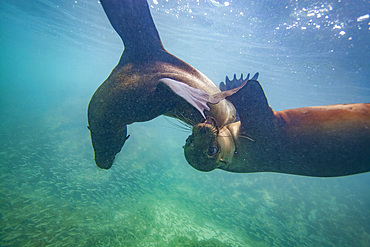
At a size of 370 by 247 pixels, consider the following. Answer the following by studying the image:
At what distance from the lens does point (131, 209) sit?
845 cm

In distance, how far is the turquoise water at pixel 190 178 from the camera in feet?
23.1

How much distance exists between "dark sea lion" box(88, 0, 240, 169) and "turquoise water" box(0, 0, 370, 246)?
505mm

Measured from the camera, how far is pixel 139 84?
2471 mm

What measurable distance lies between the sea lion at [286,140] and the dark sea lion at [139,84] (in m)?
0.43

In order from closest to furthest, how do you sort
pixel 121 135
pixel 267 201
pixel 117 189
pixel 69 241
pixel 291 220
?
pixel 121 135 < pixel 69 241 < pixel 117 189 < pixel 291 220 < pixel 267 201

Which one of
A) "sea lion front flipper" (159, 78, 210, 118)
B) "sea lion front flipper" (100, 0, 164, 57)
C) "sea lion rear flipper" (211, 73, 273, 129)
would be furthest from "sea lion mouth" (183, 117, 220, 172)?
"sea lion front flipper" (100, 0, 164, 57)

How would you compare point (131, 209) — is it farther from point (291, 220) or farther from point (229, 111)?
point (291, 220)

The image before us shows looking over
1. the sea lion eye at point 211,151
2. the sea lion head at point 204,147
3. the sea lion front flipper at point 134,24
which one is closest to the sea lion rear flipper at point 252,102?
the sea lion head at point 204,147

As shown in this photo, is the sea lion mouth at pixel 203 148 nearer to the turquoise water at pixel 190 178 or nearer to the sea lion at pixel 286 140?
the sea lion at pixel 286 140

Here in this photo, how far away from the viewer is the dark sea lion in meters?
2.42

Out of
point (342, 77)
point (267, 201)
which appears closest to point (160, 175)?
point (267, 201)

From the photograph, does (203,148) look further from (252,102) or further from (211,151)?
(252,102)

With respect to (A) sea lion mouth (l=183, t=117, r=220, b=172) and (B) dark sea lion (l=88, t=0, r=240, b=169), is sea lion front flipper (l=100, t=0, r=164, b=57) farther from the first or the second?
(A) sea lion mouth (l=183, t=117, r=220, b=172)

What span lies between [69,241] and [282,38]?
16.9 m
